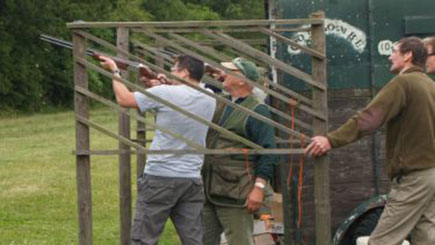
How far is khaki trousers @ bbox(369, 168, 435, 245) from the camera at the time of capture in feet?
19.8

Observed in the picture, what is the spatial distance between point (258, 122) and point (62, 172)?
435 inches

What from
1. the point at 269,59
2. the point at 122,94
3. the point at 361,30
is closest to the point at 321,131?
the point at 269,59

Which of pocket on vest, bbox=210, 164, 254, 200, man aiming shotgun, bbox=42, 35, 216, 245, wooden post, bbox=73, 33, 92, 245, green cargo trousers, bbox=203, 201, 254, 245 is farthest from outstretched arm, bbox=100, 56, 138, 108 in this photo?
green cargo trousers, bbox=203, 201, 254, 245

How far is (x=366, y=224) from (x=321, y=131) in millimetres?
1566

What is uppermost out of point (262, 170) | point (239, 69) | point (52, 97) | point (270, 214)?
point (239, 69)

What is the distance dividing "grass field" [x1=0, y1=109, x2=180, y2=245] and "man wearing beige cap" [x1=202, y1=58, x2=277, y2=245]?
133 inches

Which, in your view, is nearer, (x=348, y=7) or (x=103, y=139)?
(x=348, y=7)

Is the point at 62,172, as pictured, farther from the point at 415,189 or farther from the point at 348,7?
the point at 415,189

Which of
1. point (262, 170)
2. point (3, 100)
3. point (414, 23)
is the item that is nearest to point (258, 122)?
point (262, 170)

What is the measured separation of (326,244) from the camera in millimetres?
6332

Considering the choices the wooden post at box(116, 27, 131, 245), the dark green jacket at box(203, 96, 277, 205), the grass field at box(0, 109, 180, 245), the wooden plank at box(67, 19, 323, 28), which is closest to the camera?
the wooden plank at box(67, 19, 323, 28)

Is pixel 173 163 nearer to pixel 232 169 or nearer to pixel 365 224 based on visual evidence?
pixel 232 169

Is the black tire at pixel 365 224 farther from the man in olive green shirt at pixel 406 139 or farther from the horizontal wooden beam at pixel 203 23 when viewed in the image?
the horizontal wooden beam at pixel 203 23

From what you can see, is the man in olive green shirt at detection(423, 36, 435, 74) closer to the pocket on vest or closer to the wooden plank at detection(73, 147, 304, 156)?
the wooden plank at detection(73, 147, 304, 156)
